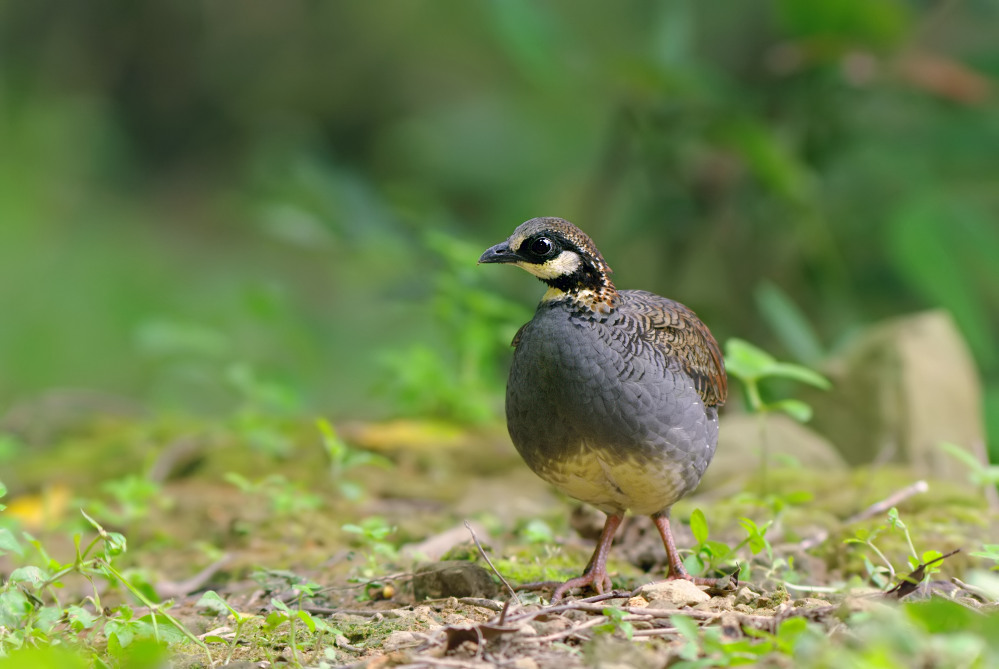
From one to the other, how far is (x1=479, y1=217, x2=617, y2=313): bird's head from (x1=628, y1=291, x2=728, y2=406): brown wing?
0.20 meters

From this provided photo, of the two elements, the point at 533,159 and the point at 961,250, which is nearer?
the point at 961,250

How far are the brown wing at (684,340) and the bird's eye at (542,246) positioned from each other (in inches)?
15.0

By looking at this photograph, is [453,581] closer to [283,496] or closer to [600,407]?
[600,407]

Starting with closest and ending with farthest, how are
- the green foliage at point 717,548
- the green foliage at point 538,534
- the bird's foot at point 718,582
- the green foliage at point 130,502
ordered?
the green foliage at point 717,548, the bird's foot at point 718,582, the green foliage at point 538,534, the green foliage at point 130,502

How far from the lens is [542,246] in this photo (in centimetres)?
352

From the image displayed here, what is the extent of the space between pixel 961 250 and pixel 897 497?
11.8ft

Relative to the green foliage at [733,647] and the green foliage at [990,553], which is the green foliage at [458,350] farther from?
the green foliage at [733,647]

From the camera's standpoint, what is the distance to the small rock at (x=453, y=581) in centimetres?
341

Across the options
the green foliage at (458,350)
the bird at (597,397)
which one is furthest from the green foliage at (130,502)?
the bird at (597,397)

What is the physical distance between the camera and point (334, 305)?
1231cm

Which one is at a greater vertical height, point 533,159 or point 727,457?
point 533,159

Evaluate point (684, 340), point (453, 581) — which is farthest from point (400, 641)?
point (684, 340)

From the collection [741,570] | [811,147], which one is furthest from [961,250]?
[741,570]

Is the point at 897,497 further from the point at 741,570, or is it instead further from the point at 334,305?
the point at 334,305
